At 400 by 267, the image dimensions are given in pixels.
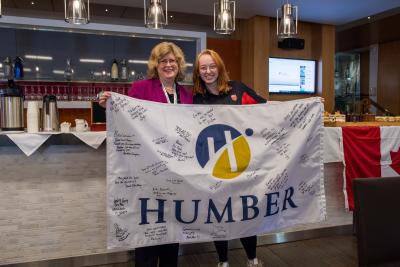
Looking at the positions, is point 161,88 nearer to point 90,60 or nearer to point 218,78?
point 218,78

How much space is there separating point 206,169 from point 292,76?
5253mm

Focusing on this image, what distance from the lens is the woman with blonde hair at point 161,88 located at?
6.10 ft

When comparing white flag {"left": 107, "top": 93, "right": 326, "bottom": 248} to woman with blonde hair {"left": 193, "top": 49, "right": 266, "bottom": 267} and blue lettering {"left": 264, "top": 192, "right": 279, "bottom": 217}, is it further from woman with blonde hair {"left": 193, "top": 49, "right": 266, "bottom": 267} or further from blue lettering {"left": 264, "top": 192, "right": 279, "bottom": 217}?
woman with blonde hair {"left": 193, "top": 49, "right": 266, "bottom": 267}

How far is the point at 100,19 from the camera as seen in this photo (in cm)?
667

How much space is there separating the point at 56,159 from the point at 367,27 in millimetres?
7621

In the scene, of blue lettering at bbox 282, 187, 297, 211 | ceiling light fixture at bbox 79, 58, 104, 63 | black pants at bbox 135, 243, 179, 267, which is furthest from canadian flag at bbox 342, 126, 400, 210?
ceiling light fixture at bbox 79, 58, 104, 63

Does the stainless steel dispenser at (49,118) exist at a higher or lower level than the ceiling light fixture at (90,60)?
lower

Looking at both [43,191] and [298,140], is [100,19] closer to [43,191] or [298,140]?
[43,191]

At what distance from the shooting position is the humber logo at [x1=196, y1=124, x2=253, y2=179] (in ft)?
6.13

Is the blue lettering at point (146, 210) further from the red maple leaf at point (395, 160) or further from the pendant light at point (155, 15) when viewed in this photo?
the red maple leaf at point (395, 160)

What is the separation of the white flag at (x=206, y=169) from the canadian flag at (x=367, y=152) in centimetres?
86

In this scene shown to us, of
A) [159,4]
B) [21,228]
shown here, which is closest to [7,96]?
[21,228]

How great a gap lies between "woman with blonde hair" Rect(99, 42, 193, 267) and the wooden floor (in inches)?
25.8

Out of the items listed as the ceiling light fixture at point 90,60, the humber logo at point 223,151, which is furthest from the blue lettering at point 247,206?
the ceiling light fixture at point 90,60
